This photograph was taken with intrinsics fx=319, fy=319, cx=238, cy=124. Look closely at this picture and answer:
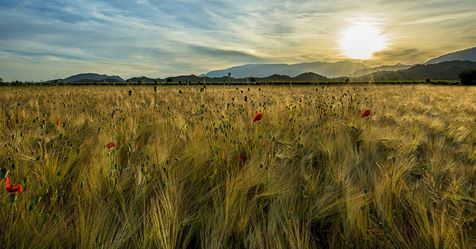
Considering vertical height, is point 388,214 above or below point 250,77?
below

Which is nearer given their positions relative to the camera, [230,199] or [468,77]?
[230,199]

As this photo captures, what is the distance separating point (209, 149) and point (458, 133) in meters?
3.80

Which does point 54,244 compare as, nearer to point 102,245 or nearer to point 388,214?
point 102,245

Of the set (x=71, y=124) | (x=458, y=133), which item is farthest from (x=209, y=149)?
(x=458, y=133)

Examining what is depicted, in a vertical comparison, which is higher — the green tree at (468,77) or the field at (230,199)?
the field at (230,199)

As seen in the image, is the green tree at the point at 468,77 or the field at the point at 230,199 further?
the green tree at the point at 468,77

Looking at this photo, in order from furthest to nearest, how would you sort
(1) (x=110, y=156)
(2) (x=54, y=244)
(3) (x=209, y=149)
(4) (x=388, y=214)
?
(3) (x=209, y=149) < (1) (x=110, y=156) < (4) (x=388, y=214) < (2) (x=54, y=244)

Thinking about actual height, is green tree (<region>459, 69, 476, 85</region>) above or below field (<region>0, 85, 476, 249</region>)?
below

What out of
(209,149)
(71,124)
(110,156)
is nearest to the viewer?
(110,156)

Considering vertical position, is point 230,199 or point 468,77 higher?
point 230,199

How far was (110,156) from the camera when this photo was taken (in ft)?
7.22

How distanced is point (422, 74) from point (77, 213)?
226m

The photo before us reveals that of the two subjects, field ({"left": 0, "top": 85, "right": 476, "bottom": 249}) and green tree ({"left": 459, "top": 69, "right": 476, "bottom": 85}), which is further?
green tree ({"left": 459, "top": 69, "right": 476, "bottom": 85})

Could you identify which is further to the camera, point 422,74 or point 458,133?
point 422,74
